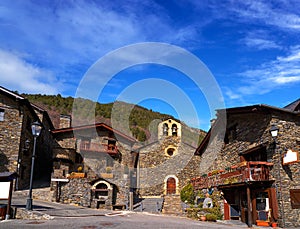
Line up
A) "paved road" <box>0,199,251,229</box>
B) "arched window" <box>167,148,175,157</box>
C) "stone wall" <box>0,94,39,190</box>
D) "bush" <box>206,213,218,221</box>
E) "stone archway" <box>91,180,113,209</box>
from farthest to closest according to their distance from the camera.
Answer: "arched window" <box>167,148,175,157</box>
"stone wall" <box>0,94,39,190</box>
"stone archway" <box>91,180,113,209</box>
"bush" <box>206,213,218,221</box>
"paved road" <box>0,199,251,229</box>

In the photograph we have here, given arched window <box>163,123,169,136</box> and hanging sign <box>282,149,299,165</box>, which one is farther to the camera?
arched window <box>163,123,169,136</box>

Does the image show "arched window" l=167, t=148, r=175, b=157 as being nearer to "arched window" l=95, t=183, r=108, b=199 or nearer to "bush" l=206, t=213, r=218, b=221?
"arched window" l=95, t=183, r=108, b=199

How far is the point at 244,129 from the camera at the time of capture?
16250 mm

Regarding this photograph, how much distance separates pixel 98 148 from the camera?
24.5 meters

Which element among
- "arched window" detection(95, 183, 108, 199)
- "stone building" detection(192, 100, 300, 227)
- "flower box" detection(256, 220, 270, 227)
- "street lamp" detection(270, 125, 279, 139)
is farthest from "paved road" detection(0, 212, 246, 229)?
"arched window" detection(95, 183, 108, 199)

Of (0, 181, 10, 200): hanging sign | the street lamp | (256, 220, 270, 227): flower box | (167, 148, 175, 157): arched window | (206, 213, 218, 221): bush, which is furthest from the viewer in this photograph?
(167, 148, 175, 157): arched window

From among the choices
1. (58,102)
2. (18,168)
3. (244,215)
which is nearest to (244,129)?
(244,215)

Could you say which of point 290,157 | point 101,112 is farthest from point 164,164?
point 101,112

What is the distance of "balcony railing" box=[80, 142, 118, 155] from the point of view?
953 inches

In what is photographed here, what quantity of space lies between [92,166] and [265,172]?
14995 millimetres

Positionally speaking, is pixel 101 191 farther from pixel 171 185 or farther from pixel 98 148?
pixel 171 185

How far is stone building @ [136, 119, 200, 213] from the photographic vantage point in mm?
26281

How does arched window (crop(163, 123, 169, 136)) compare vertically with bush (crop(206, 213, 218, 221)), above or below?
above

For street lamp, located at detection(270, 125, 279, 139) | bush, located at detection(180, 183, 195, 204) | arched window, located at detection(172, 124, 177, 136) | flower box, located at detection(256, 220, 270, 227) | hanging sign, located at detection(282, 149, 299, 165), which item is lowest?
flower box, located at detection(256, 220, 270, 227)
